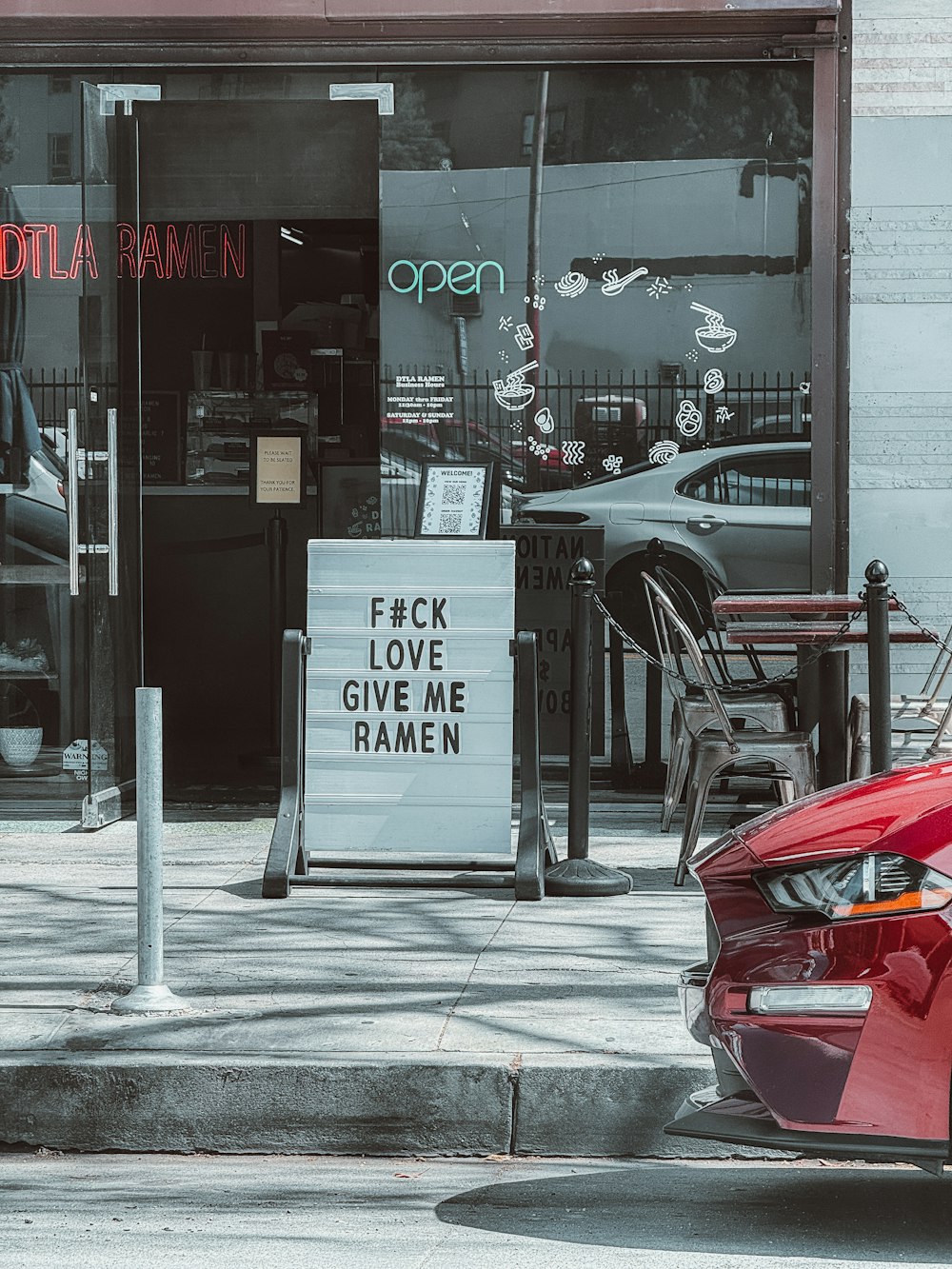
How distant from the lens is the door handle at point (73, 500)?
8.90 meters

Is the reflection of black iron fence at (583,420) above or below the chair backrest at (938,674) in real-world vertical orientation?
above

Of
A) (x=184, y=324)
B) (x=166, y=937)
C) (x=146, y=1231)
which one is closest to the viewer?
(x=146, y=1231)

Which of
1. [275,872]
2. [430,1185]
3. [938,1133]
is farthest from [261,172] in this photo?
[938,1133]

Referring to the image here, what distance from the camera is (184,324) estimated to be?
440 inches

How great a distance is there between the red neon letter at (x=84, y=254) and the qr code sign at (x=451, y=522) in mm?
2193

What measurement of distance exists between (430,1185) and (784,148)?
6.11 meters

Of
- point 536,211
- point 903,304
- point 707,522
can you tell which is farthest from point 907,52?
point 707,522

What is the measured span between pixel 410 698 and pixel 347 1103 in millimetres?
2514

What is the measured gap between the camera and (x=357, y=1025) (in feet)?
17.6

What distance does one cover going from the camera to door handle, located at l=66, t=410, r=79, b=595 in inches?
350

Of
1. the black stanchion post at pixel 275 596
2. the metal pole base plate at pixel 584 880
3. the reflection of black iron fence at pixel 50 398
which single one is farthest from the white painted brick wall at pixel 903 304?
the reflection of black iron fence at pixel 50 398

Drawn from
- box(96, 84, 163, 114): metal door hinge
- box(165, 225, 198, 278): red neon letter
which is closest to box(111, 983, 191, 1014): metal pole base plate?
box(96, 84, 163, 114): metal door hinge

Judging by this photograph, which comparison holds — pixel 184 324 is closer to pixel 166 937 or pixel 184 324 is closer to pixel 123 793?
pixel 123 793

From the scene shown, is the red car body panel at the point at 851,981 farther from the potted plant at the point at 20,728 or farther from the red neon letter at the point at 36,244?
the red neon letter at the point at 36,244
